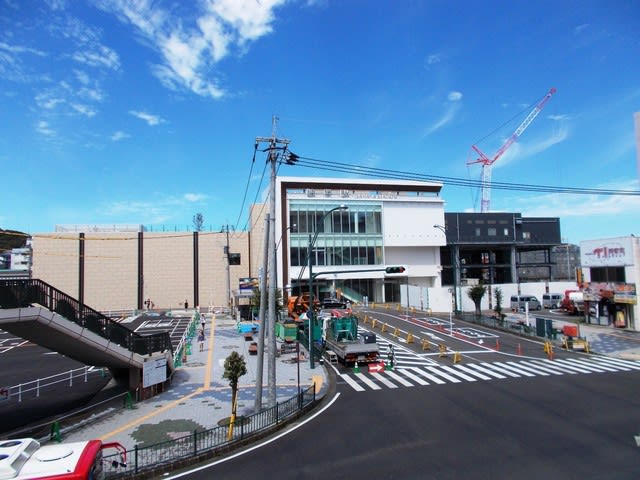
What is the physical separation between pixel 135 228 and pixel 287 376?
5020 centimetres

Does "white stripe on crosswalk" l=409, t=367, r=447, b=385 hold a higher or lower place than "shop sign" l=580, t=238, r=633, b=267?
lower

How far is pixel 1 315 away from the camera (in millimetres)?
13836

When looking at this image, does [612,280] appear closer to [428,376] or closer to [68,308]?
[428,376]

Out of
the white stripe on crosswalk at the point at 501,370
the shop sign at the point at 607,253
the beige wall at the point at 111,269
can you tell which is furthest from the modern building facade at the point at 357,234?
the white stripe on crosswalk at the point at 501,370

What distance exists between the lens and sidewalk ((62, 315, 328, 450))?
49.1 feet

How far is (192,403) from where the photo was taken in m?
18.6

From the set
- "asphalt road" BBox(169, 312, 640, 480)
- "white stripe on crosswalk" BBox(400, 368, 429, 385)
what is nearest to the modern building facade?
"white stripe on crosswalk" BBox(400, 368, 429, 385)

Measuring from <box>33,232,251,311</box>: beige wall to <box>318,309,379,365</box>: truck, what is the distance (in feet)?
117

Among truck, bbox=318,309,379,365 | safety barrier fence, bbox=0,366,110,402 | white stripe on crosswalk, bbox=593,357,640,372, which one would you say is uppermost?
truck, bbox=318,309,379,365

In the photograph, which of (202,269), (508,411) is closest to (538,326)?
(508,411)

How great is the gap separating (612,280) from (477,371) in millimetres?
25972

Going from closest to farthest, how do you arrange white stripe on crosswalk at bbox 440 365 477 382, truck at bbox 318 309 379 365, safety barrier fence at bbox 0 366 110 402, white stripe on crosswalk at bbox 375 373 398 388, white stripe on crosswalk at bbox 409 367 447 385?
1. safety barrier fence at bbox 0 366 110 402
2. white stripe on crosswalk at bbox 375 373 398 388
3. white stripe on crosswalk at bbox 409 367 447 385
4. white stripe on crosswalk at bbox 440 365 477 382
5. truck at bbox 318 309 379 365

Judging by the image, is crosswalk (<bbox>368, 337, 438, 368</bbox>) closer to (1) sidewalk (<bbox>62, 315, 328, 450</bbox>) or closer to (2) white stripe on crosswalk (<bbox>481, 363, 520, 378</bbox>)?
(2) white stripe on crosswalk (<bbox>481, 363, 520, 378</bbox>)

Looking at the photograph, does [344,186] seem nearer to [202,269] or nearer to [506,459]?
[202,269]
